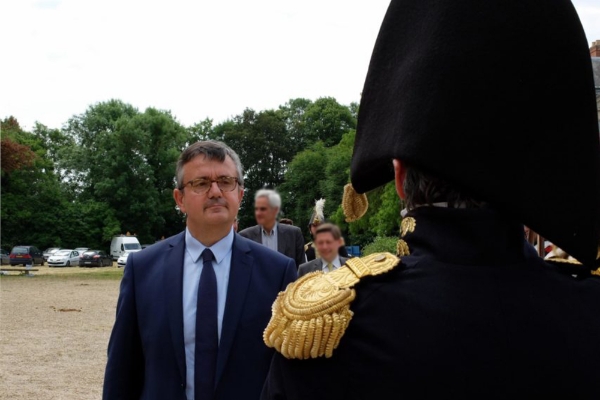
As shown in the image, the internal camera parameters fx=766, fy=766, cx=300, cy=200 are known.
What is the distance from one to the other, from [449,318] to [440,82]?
0.63 m

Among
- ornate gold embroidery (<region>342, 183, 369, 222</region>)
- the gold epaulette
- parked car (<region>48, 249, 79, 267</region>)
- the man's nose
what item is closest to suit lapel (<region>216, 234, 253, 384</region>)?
the man's nose

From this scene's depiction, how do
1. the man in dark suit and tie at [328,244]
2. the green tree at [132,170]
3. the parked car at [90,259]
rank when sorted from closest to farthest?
1. the man in dark suit and tie at [328,244]
2. the parked car at [90,259]
3. the green tree at [132,170]

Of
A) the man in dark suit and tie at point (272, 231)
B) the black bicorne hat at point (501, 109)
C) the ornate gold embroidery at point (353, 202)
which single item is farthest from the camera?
the man in dark suit and tie at point (272, 231)

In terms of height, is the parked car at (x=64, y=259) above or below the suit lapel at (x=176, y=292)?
below

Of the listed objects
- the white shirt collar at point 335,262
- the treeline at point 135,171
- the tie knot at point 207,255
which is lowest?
the white shirt collar at point 335,262

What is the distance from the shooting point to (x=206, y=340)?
141 inches

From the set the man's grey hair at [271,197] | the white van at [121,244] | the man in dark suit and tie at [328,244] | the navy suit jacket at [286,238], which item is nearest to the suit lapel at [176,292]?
the man in dark suit and tie at [328,244]

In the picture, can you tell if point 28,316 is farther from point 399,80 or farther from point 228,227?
point 399,80

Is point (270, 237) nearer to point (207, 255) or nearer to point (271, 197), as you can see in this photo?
point (271, 197)

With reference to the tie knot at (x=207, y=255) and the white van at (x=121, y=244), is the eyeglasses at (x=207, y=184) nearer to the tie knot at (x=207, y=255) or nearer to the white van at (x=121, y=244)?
the tie knot at (x=207, y=255)

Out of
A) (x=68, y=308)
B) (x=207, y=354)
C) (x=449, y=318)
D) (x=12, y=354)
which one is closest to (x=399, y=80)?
(x=449, y=318)

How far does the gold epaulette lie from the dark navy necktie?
1481 millimetres

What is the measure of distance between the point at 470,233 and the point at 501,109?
0.35 meters

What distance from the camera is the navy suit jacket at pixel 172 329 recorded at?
11.6ft
